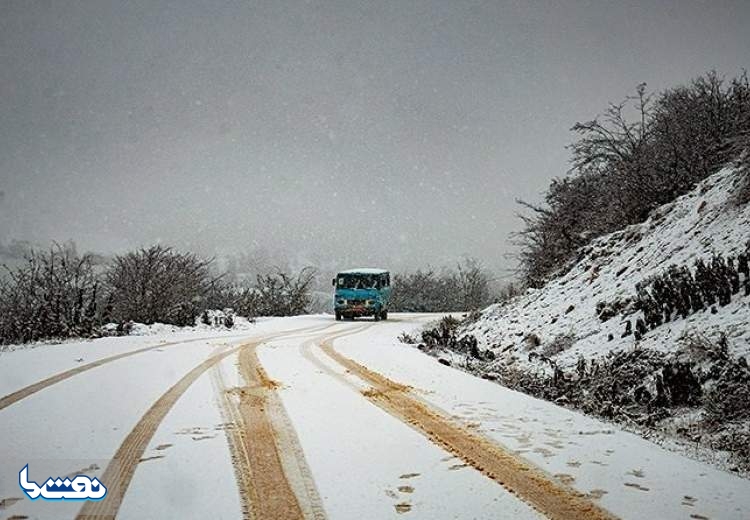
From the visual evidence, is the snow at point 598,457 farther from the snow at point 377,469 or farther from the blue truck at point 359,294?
the blue truck at point 359,294

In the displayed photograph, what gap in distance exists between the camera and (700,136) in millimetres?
13641

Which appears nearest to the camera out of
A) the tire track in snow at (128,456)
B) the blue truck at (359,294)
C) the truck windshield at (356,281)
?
the tire track in snow at (128,456)

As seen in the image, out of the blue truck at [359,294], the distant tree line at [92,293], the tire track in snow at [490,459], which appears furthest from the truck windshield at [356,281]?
the tire track in snow at [490,459]

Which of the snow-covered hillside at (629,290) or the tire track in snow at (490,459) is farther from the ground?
the snow-covered hillside at (629,290)

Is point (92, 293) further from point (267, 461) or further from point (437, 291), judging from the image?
point (437, 291)

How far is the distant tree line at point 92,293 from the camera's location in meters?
13.5

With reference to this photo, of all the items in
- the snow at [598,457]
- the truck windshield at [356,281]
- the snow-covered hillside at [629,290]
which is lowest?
the snow at [598,457]

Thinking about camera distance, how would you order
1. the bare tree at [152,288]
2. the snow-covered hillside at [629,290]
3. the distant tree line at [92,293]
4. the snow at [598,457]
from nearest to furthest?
1. the snow at [598,457]
2. the snow-covered hillside at [629,290]
3. the distant tree line at [92,293]
4. the bare tree at [152,288]

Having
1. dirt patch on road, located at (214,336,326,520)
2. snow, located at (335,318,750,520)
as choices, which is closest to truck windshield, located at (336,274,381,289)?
snow, located at (335,318,750,520)

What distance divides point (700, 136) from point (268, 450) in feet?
49.0

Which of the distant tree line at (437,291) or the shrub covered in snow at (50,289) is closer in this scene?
the shrub covered in snow at (50,289)

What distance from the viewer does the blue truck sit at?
2612cm

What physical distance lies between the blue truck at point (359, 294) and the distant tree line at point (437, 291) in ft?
60.7

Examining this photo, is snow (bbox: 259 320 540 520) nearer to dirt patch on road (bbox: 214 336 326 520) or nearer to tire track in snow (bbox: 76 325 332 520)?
dirt patch on road (bbox: 214 336 326 520)
